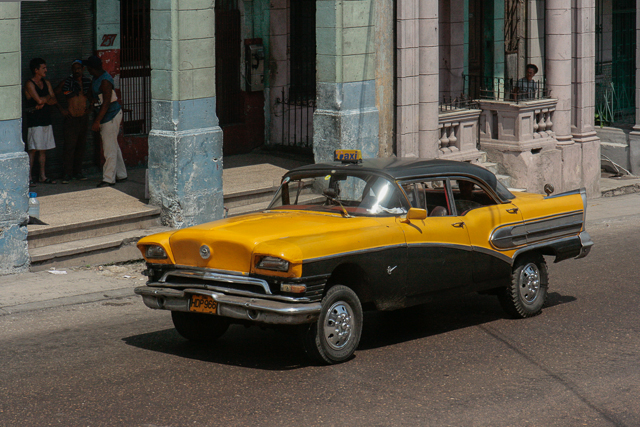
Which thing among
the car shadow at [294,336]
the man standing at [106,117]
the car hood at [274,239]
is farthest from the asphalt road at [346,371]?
the man standing at [106,117]

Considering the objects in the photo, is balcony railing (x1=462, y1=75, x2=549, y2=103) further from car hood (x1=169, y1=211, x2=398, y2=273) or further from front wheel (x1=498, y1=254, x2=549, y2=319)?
car hood (x1=169, y1=211, x2=398, y2=273)

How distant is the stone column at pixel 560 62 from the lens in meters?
18.5

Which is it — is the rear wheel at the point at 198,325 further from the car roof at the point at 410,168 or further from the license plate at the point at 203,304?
the car roof at the point at 410,168

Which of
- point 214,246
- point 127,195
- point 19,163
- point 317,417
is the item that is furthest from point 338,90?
point 317,417

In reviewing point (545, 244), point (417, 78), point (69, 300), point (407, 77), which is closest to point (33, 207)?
point (69, 300)

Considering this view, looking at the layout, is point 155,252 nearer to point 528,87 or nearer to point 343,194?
point 343,194

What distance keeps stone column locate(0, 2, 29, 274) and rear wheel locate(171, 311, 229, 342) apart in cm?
403

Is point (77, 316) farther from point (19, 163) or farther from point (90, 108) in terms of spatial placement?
point (90, 108)

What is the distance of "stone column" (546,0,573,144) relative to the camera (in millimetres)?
18469

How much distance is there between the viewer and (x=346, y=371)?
777cm

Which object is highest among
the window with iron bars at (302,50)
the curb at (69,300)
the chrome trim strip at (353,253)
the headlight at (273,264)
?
the window with iron bars at (302,50)

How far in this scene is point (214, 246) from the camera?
7848 mm

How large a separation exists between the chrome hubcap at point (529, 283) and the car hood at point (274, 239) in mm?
2021

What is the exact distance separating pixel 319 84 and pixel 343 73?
0.46 meters
